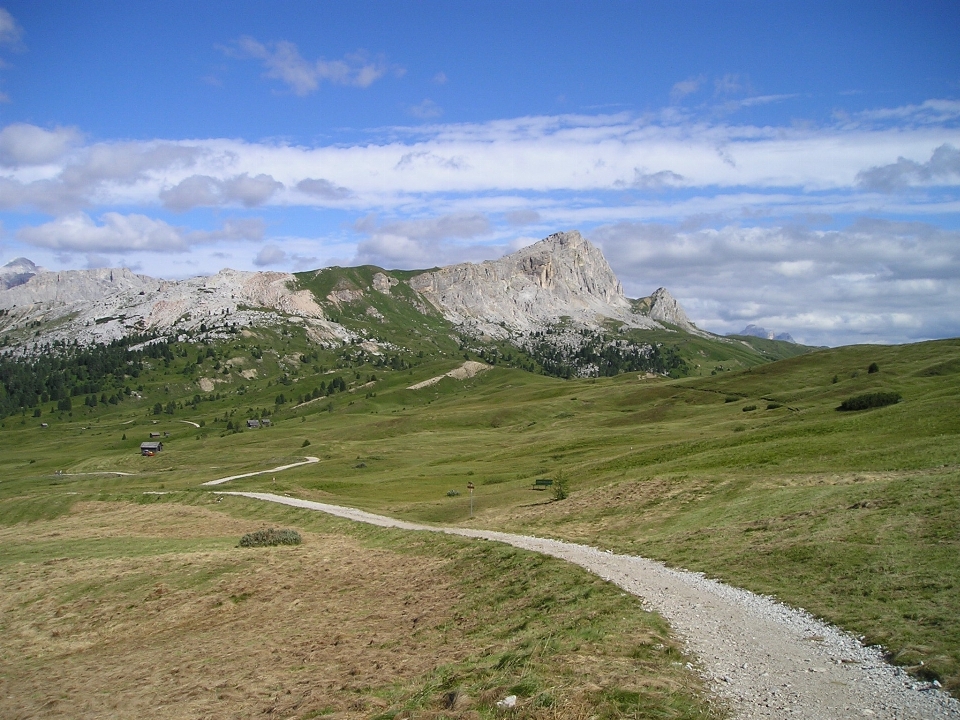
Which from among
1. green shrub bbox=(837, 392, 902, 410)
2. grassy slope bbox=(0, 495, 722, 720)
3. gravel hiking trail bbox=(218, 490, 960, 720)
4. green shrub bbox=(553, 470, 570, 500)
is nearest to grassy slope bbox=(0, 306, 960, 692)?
gravel hiking trail bbox=(218, 490, 960, 720)

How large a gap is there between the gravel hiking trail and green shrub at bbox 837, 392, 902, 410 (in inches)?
2732

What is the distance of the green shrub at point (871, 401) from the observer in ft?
272

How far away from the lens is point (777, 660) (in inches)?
694

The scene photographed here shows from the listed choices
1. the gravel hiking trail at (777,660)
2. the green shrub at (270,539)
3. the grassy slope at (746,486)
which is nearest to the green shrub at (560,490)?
the grassy slope at (746,486)

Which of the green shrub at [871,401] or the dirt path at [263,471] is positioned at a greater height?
the green shrub at [871,401]

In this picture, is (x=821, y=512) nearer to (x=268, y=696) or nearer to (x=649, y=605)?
(x=649, y=605)

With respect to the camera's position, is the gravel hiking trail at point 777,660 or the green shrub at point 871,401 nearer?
the gravel hiking trail at point 777,660

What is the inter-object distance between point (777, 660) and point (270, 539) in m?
37.7

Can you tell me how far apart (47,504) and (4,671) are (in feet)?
209

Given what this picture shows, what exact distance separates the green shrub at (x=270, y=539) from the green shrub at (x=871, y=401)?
73.0 m

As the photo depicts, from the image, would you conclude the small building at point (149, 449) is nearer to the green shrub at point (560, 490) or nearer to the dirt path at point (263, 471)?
the dirt path at point (263, 471)

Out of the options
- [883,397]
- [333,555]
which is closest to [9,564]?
[333,555]

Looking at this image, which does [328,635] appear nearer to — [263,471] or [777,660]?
[777,660]

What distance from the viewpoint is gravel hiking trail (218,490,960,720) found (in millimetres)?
14633
